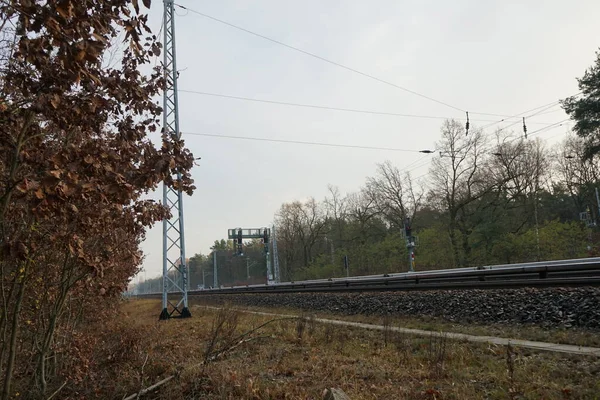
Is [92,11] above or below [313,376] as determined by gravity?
above

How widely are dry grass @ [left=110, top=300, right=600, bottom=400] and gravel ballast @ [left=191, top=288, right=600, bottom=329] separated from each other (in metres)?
2.59

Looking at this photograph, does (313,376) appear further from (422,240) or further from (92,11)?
(422,240)

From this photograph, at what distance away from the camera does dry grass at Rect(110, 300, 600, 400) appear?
5.85 metres

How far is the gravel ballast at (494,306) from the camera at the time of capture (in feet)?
31.4

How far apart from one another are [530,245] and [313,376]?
3534cm

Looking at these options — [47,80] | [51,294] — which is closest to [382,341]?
[51,294]

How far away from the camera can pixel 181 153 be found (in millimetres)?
4238

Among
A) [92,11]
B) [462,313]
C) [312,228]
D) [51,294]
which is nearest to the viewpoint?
[92,11]

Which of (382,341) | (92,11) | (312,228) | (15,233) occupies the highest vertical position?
(312,228)

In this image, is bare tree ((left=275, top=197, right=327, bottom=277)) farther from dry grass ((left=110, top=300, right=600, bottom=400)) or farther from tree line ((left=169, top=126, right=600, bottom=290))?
dry grass ((left=110, top=300, right=600, bottom=400))

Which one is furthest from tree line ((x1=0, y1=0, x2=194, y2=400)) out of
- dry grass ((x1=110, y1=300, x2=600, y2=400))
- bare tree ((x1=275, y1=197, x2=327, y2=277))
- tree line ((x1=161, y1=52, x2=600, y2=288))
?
bare tree ((x1=275, y1=197, x2=327, y2=277))

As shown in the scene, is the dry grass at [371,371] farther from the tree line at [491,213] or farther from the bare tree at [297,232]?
the bare tree at [297,232]

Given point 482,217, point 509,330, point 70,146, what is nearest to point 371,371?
point 509,330

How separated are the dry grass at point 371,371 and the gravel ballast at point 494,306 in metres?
2.59
